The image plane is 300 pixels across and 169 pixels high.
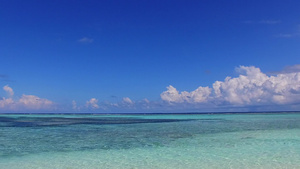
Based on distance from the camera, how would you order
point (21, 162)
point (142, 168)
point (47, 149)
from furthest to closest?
1. point (47, 149)
2. point (21, 162)
3. point (142, 168)

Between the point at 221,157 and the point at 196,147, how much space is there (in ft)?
8.88

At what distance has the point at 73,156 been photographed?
1210 centimetres

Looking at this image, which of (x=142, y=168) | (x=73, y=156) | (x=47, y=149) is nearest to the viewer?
(x=142, y=168)

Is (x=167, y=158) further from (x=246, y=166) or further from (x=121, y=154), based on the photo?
(x=246, y=166)

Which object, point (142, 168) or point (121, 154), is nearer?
point (142, 168)

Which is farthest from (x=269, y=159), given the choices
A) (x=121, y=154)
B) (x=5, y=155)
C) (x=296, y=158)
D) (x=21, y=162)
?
(x=5, y=155)

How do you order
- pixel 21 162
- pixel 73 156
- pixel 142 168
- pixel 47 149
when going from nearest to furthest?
pixel 142 168, pixel 21 162, pixel 73 156, pixel 47 149

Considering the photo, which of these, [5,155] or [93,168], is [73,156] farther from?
[5,155]

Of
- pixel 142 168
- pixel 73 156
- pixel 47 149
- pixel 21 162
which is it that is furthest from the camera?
pixel 47 149

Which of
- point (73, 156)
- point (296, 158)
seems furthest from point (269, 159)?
point (73, 156)

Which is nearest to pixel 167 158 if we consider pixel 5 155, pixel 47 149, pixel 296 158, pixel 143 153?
pixel 143 153

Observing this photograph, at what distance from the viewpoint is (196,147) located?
46.4ft

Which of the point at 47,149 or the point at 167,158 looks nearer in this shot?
the point at 167,158

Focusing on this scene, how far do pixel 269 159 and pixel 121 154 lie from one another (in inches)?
260
